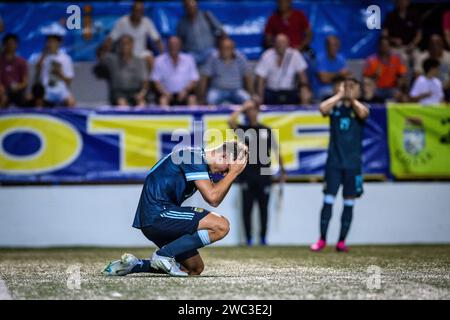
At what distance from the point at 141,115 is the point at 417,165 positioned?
5135 millimetres

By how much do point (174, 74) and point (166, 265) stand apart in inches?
329

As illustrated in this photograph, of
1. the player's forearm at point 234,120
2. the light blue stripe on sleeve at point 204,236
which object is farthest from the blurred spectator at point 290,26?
the light blue stripe on sleeve at point 204,236

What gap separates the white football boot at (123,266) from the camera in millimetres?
9070

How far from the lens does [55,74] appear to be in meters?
16.8

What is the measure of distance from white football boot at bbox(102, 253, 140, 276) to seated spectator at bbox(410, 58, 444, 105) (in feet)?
29.8

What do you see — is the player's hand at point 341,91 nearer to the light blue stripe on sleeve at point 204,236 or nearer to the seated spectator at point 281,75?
the seated spectator at point 281,75

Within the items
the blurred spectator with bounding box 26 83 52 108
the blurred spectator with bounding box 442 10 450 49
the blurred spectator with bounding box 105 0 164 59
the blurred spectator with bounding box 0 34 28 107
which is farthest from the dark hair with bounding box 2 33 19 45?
the blurred spectator with bounding box 442 10 450 49

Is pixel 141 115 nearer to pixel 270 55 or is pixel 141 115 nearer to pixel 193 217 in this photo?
pixel 270 55

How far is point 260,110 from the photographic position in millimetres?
15953

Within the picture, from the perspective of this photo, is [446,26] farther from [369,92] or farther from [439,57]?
[369,92]

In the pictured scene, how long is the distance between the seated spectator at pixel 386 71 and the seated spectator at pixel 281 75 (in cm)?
137

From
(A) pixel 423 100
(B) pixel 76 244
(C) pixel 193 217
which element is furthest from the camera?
(A) pixel 423 100

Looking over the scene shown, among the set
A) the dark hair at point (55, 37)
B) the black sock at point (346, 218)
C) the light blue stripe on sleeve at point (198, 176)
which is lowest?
the black sock at point (346, 218)
